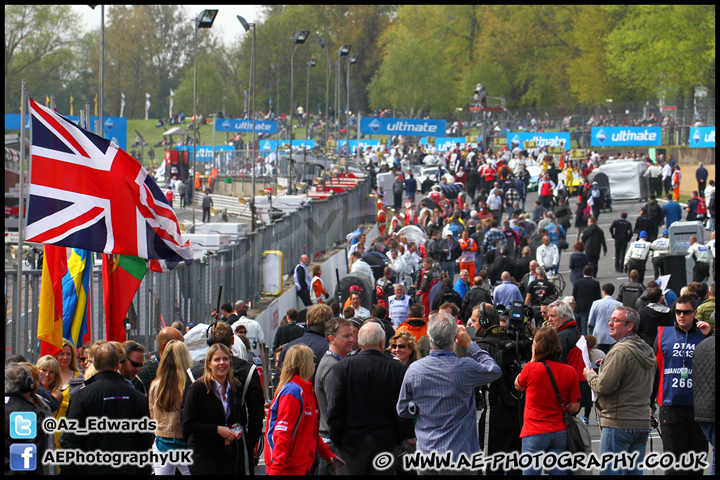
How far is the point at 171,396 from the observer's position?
6691 mm

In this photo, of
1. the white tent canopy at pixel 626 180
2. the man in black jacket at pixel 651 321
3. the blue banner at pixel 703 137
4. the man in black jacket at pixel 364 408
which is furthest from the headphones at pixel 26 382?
the blue banner at pixel 703 137

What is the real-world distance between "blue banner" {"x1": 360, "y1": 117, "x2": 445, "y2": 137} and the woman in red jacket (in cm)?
4026

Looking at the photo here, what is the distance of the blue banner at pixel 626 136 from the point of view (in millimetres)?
48188

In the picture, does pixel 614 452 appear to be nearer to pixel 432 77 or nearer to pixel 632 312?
pixel 632 312

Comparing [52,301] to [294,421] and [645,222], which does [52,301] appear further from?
[645,222]

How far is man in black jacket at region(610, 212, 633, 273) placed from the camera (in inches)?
859

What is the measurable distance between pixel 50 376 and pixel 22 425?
1090 mm

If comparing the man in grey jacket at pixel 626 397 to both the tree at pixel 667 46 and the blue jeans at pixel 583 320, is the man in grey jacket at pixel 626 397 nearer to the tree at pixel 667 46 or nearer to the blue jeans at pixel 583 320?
the blue jeans at pixel 583 320

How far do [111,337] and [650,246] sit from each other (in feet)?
45.0

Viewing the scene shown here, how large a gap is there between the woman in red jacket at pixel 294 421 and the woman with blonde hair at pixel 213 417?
31cm

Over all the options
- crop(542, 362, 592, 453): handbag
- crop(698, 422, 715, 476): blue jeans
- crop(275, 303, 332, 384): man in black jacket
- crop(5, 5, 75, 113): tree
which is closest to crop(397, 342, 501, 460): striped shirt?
crop(542, 362, 592, 453): handbag

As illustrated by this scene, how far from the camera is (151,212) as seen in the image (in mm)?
9945

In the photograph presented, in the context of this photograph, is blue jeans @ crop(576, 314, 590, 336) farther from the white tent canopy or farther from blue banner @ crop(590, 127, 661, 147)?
blue banner @ crop(590, 127, 661, 147)

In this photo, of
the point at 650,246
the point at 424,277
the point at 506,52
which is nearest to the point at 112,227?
the point at 424,277
